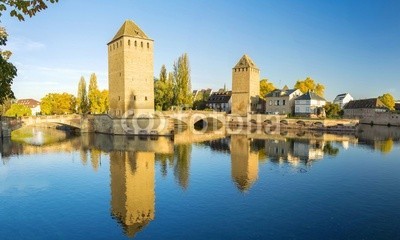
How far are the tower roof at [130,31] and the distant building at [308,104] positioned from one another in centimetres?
3991

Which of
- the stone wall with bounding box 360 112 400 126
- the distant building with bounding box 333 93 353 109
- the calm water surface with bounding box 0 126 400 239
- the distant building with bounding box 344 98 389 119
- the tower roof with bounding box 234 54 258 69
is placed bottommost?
the calm water surface with bounding box 0 126 400 239

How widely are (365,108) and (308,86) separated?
15.4 m

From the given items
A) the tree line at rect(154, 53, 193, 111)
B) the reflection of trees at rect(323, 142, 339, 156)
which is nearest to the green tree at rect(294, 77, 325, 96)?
the tree line at rect(154, 53, 193, 111)

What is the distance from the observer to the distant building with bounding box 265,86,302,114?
7312cm

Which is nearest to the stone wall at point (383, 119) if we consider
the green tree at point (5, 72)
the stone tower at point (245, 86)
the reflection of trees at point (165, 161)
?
the stone tower at point (245, 86)

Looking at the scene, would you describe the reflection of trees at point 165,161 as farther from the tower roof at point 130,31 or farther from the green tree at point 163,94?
the green tree at point 163,94

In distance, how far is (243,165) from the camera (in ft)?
92.9

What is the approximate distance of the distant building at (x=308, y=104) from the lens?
69438 mm

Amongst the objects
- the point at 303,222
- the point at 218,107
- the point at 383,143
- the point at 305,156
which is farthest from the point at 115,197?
the point at 218,107

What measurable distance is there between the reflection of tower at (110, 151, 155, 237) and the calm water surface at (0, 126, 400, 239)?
0.07 meters

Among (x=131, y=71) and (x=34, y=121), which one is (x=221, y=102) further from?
(x=34, y=121)

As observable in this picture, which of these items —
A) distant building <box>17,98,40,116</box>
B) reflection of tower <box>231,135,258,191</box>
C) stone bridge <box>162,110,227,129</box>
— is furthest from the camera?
distant building <box>17,98,40,116</box>

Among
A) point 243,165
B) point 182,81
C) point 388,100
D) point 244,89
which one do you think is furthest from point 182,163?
point 388,100

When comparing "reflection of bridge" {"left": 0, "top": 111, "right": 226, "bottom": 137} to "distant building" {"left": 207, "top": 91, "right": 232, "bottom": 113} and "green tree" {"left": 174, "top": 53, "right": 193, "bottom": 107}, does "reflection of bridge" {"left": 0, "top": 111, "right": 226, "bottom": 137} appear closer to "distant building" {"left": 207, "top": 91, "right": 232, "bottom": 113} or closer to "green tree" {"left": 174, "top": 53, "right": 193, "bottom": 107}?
"green tree" {"left": 174, "top": 53, "right": 193, "bottom": 107}
